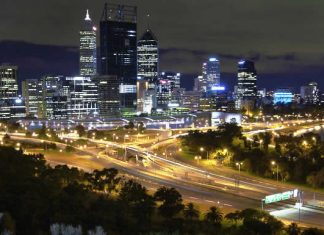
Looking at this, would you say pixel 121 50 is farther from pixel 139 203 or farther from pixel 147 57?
pixel 139 203

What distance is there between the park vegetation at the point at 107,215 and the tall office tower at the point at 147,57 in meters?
121

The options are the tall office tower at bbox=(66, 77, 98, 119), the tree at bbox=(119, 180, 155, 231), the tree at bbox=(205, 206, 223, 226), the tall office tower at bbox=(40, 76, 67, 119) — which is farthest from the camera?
the tall office tower at bbox=(66, 77, 98, 119)

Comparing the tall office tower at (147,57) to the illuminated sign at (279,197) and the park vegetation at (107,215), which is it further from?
the park vegetation at (107,215)

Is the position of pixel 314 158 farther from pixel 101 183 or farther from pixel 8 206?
pixel 8 206

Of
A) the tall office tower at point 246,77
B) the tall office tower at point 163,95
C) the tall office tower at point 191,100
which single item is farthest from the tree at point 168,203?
the tall office tower at point 246,77

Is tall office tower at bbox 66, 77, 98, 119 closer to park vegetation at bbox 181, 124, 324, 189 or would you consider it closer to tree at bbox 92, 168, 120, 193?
park vegetation at bbox 181, 124, 324, 189

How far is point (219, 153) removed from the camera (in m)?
41.6

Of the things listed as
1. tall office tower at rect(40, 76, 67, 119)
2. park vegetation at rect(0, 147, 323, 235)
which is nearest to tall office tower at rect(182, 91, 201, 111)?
tall office tower at rect(40, 76, 67, 119)

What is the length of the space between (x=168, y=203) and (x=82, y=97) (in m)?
90.8

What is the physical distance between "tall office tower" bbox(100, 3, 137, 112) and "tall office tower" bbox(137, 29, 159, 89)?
20.6 meters

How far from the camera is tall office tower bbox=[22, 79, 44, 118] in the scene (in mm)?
109062

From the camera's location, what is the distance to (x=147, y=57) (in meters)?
146

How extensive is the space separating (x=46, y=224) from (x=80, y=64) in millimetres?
127368

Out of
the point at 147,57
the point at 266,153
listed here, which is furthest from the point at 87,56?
the point at 266,153
